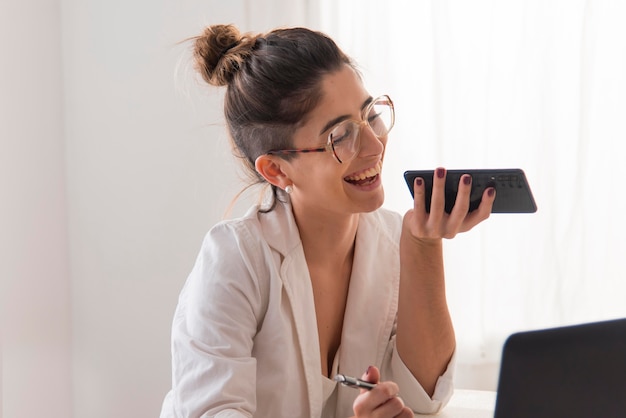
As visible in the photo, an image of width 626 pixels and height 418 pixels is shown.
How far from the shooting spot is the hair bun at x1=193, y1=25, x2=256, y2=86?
1.64 meters

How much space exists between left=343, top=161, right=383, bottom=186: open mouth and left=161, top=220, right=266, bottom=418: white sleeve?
0.22 metres

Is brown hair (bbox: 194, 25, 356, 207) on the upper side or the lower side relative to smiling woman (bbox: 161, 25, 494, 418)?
upper

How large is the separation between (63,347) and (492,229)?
4.54ft

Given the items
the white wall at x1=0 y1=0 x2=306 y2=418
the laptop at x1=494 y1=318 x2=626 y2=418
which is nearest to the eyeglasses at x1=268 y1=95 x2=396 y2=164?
the laptop at x1=494 y1=318 x2=626 y2=418

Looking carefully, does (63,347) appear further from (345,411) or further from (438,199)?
(438,199)

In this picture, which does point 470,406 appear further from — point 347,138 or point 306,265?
point 347,138

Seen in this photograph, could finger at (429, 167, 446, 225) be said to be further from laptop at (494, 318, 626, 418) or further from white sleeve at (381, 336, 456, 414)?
laptop at (494, 318, 626, 418)

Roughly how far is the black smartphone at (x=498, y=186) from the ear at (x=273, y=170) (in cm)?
26

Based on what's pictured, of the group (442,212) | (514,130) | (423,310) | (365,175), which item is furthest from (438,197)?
(514,130)

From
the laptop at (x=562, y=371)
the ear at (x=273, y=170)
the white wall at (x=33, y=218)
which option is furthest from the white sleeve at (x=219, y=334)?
the white wall at (x=33, y=218)

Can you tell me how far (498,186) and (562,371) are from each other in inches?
23.8

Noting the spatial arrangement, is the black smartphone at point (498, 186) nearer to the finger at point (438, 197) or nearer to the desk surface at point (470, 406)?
the finger at point (438, 197)

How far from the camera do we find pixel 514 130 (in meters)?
2.41

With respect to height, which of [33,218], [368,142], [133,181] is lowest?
[33,218]
